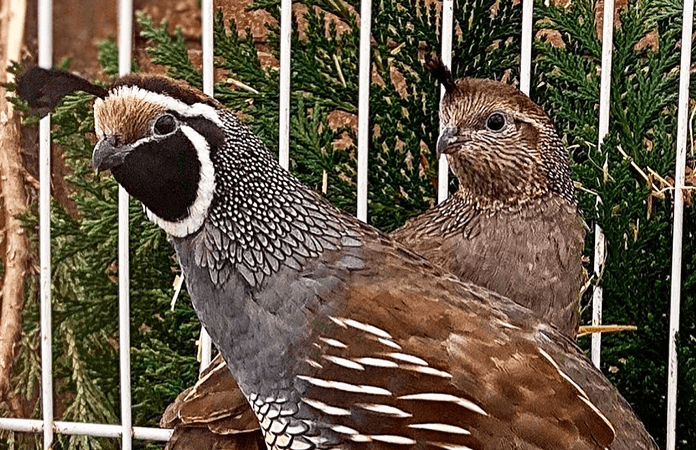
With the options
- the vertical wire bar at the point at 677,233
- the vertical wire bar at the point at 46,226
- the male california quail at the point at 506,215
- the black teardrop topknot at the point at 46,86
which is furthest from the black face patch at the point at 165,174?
the vertical wire bar at the point at 677,233

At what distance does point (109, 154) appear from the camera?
1242 mm

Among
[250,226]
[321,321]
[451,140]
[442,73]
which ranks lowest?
[321,321]

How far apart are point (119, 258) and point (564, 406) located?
88 cm

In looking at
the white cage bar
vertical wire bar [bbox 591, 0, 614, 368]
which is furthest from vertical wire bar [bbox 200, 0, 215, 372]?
vertical wire bar [bbox 591, 0, 614, 368]

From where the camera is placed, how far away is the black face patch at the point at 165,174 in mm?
1254

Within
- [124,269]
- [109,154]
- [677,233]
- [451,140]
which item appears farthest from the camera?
[124,269]

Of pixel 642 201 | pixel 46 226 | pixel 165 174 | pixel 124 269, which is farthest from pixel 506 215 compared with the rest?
pixel 46 226

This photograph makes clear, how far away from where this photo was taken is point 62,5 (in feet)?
7.24

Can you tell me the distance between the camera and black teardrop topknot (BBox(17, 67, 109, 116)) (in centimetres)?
132

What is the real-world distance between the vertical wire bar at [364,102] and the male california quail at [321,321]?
42cm

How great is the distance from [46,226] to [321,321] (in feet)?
2.44

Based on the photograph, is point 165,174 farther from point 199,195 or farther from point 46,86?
point 46,86

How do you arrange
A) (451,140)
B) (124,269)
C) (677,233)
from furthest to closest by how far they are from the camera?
(124,269) → (677,233) → (451,140)

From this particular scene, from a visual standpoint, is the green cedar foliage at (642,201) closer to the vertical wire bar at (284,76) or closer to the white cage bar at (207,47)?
the vertical wire bar at (284,76)
